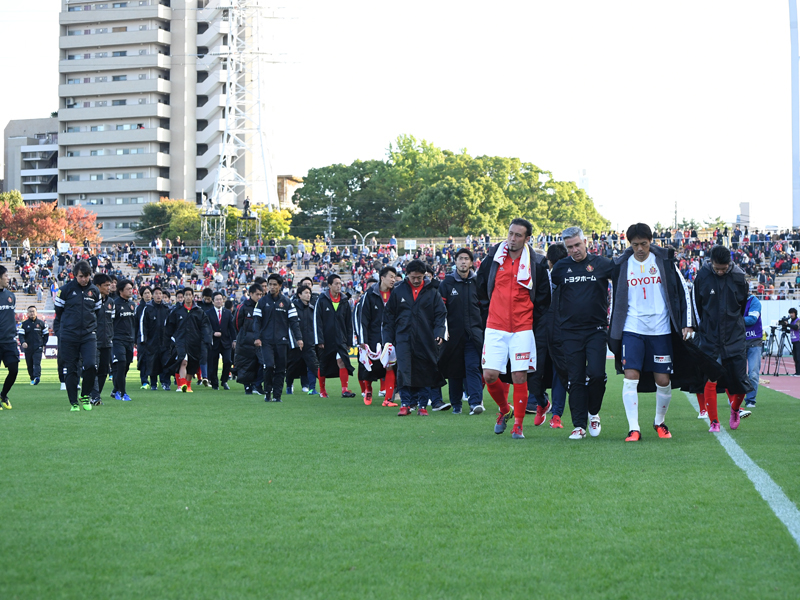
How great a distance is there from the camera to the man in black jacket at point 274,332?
586 inches

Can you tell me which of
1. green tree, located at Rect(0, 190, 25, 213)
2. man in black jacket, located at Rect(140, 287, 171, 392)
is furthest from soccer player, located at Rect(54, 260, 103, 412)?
green tree, located at Rect(0, 190, 25, 213)

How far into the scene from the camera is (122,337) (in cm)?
1498

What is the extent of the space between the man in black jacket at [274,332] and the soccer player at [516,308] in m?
6.65

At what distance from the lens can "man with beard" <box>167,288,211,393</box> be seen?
1753cm

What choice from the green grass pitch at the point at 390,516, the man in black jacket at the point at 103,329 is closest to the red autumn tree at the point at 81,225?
the man in black jacket at the point at 103,329

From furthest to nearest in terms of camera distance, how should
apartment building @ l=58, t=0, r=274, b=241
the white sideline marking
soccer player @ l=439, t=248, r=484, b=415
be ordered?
apartment building @ l=58, t=0, r=274, b=241 < soccer player @ l=439, t=248, r=484, b=415 < the white sideline marking

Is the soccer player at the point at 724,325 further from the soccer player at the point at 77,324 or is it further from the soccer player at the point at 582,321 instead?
the soccer player at the point at 77,324

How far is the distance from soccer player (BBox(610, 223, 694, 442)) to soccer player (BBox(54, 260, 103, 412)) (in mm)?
7322

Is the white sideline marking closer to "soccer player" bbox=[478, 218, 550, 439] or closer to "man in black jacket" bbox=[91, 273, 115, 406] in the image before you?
"soccer player" bbox=[478, 218, 550, 439]

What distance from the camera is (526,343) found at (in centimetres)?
860

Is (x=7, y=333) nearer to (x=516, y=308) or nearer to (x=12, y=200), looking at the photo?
(x=516, y=308)

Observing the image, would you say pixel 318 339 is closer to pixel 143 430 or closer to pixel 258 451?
pixel 143 430

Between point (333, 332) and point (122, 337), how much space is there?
11.5 ft

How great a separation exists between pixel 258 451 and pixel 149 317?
10496 millimetres
